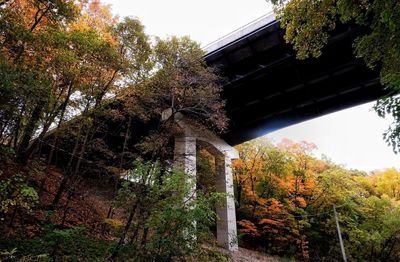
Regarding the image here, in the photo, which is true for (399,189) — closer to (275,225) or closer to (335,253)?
(335,253)

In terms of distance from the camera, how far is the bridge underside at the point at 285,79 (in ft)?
37.3

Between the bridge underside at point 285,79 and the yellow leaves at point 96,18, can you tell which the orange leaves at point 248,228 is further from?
the yellow leaves at point 96,18

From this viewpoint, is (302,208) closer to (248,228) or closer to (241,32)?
(248,228)

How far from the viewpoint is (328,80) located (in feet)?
42.3

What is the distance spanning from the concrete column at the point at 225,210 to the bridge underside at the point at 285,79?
8.71 feet

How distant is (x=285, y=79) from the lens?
12859mm

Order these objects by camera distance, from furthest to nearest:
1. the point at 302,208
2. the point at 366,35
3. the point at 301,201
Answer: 1. the point at 302,208
2. the point at 301,201
3. the point at 366,35

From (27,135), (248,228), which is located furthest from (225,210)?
(27,135)

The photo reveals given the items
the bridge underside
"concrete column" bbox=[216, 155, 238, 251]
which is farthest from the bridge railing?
"concrete column" bbox=[216, 155, 238, 251]

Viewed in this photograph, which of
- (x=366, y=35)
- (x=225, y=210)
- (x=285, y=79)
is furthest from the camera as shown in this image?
(x=225, y=210)

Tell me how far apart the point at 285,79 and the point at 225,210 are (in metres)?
7.55

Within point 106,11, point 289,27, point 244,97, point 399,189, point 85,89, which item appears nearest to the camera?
point 289,27

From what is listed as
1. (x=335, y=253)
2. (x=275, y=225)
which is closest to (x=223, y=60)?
(x=275, y=225)

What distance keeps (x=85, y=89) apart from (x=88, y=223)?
5.26m
